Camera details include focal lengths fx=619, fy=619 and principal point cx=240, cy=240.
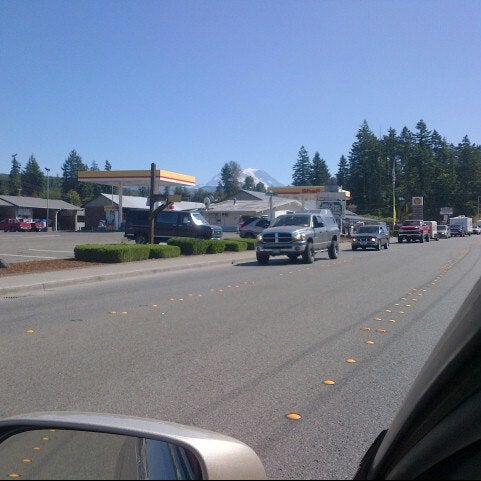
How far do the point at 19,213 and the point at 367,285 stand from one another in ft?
215

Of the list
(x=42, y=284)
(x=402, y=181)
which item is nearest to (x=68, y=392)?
(x=42, y=284)

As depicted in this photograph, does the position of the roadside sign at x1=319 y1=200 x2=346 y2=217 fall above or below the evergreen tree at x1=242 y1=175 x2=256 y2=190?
below

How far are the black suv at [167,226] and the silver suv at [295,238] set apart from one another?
9.03 meters

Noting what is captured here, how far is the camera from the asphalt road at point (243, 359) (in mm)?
5270

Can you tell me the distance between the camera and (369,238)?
124 feet

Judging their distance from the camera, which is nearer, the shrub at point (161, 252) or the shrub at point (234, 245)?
the shrub at point (161, 252)

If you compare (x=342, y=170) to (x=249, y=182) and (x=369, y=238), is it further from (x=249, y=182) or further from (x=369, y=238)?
(x=369, y=238)

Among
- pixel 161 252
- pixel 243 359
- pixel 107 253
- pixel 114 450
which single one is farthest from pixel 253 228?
pixel 114 450

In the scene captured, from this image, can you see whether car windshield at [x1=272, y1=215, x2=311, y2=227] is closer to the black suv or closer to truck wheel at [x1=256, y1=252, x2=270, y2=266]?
truck wheel at [x1=256, y1=252, x2=270, y2=266]

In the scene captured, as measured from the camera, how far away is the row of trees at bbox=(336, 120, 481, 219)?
105 m

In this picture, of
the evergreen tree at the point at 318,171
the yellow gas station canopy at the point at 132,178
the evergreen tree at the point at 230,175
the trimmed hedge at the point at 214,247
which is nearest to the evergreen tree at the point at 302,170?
the evergreen tree at the point at 318,171

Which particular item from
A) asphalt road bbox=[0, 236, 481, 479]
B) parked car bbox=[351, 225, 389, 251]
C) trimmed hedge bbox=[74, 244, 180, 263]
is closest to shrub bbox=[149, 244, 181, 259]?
trimmed hedge bbox=[74, 244, 180, 263]

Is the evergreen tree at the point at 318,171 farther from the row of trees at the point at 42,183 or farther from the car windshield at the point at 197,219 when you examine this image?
the car windshield at the point at 197,219

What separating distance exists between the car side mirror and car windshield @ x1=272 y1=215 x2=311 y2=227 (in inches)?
915
